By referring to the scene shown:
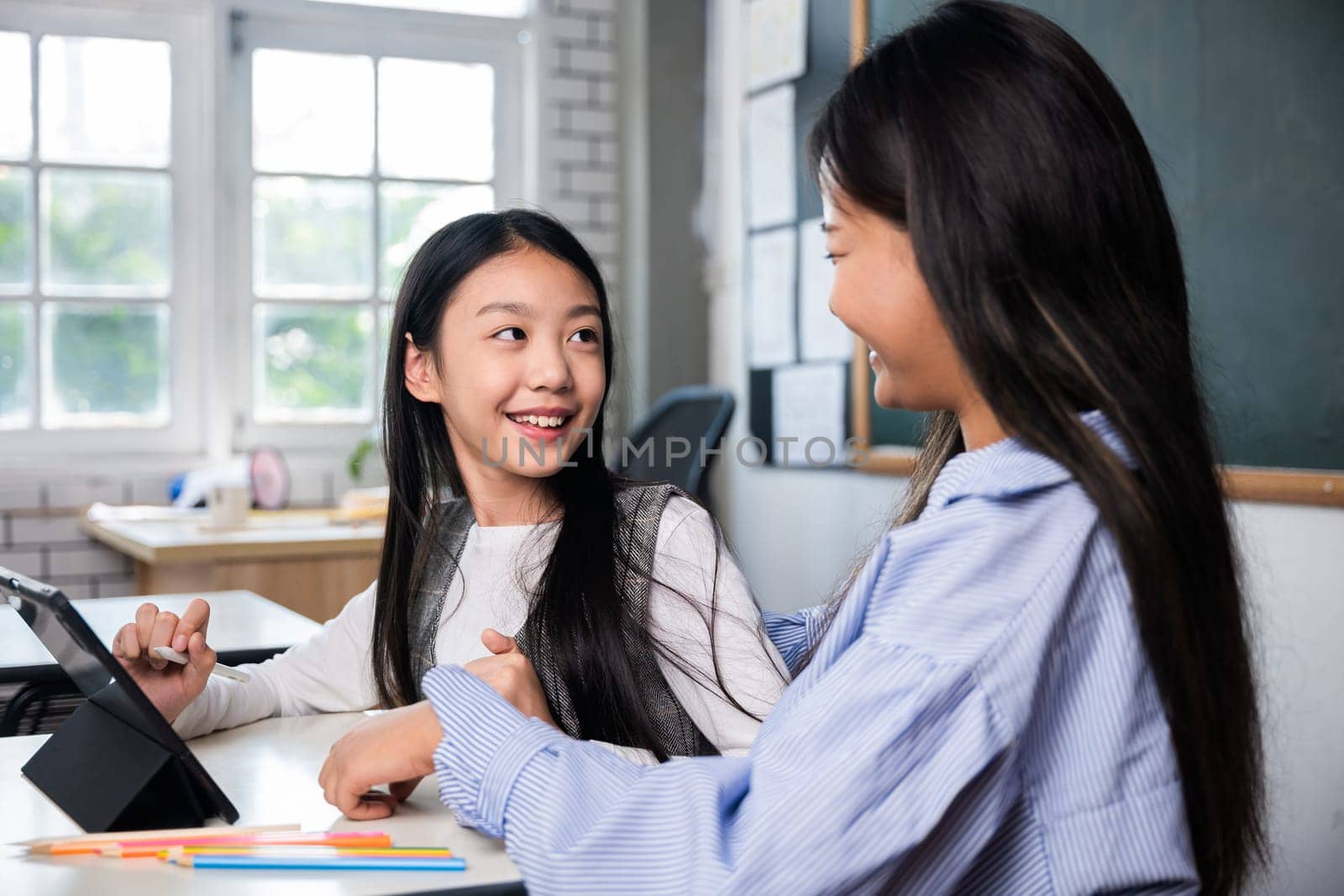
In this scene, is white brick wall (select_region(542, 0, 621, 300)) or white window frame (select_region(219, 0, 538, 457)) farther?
white brick wall (select_region(542, 0, 621, 300))

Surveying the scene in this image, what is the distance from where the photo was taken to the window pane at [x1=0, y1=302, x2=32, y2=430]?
395 centimetres

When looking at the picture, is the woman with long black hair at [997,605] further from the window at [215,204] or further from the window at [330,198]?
the window at [330,198]

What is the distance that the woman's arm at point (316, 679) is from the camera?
4.42 feet

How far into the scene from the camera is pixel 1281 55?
2045mm

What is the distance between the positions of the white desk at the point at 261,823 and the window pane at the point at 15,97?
126 inches

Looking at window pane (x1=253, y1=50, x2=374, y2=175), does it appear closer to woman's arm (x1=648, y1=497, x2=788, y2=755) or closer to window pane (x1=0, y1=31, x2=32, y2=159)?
window pane (x1=0, y1=31, x2=32, y2=159)

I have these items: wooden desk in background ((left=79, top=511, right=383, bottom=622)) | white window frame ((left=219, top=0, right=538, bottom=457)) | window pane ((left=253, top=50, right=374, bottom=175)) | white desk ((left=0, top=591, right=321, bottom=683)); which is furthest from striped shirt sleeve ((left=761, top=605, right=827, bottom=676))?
window pane ((left=253, top=50, right=374, bottom=175))

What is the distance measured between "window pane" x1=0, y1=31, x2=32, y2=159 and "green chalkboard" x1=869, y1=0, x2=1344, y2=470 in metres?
3.10

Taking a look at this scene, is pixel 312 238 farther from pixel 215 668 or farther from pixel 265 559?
pixel 215 668

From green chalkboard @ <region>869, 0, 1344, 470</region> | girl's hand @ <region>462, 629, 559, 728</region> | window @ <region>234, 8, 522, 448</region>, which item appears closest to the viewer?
girl's hand @ <region>462, 629, 559, 728</region>

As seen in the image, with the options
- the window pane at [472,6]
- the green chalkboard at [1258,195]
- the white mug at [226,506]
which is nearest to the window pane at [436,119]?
A: the window pane at [472,6]

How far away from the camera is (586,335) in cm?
142

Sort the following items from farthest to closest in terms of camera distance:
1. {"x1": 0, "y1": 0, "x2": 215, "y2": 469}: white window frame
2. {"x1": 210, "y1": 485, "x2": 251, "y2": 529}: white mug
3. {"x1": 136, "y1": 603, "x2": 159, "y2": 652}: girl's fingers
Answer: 1. {"x1": 0, "y1": 0, "x2": 215, "y2": 469}: white window frame
2. {"x1": 210, "y1": 485, "x2": 251, "y2": 529}: white mug
3. {"x1": 136, "y1": 603, "x2": 159, "y2": 652}: girl's fingers

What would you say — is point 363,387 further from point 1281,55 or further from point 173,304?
point 1281,55
